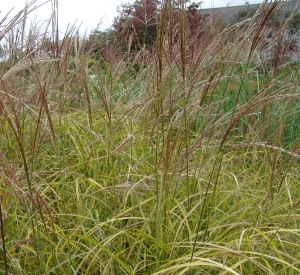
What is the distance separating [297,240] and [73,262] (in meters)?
0.89

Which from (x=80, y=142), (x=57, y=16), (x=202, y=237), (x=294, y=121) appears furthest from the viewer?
(x=294, y=121)

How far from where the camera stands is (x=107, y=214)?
209 centimetres

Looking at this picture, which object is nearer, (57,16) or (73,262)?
(73,262)

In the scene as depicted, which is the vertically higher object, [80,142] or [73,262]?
[80,142]

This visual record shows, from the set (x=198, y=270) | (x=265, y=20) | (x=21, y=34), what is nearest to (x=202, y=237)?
(x=198, y=270)

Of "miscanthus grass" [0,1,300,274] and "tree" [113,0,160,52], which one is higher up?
"tree" [113,0,160,52]

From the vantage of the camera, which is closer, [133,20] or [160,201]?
[160,201]

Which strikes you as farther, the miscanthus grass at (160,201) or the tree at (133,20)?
the tree at (133,20)

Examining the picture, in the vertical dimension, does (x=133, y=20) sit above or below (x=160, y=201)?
above

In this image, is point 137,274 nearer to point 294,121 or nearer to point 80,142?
point 80,142

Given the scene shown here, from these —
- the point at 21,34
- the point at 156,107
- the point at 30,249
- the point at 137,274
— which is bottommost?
the point at 137,274

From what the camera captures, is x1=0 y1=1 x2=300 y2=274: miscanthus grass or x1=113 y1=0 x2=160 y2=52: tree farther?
x1=113 y1=0 x2=160 y2=52: tree

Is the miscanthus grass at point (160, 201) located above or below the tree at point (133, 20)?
below

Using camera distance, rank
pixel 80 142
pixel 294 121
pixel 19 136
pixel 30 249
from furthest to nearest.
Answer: pixel 294 121, pixel 80 142, pixel 30 249, pixel 19 136
